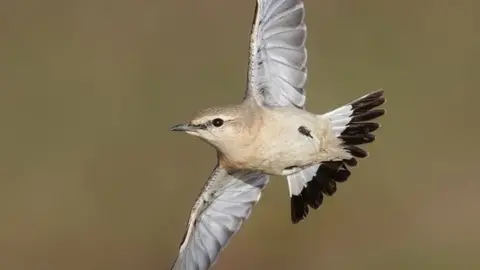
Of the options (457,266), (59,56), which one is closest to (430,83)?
(457,266)

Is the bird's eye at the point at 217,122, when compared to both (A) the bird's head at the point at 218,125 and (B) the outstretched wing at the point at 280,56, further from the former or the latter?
(B) the outstretched wing at the point at 280,56

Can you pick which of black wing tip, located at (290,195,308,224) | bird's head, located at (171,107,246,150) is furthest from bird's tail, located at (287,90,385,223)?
bird's head, located at (171,107,246,150)

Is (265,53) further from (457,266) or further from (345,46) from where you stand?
(345,46)

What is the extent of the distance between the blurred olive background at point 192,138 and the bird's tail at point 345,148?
2.68 meters

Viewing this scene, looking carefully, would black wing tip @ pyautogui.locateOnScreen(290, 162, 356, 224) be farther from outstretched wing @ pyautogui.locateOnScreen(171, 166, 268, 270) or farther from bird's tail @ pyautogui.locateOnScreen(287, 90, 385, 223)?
outstretched wing @ pyautogui.locateOnScreen(171, 166, 268, 270)

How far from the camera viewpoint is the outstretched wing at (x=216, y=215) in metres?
6.02

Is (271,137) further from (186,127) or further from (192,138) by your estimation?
(192,138)

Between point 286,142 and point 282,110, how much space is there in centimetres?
23

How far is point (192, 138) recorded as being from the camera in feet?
32.4

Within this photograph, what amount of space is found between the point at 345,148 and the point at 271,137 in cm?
56

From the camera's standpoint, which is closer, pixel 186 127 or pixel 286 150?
pixel 186 127

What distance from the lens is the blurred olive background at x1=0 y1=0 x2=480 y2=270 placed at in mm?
9070

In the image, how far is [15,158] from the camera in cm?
1012

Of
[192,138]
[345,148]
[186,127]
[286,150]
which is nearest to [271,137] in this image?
[286,150]
